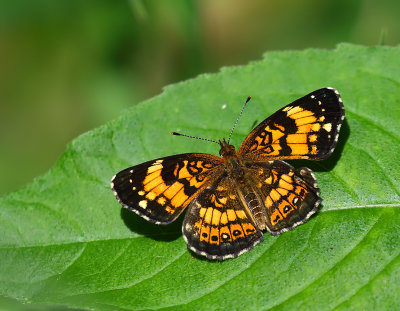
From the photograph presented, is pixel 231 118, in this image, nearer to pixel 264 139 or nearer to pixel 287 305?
pixel 264 139

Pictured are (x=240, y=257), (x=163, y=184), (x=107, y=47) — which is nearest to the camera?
(x=240, y=257)

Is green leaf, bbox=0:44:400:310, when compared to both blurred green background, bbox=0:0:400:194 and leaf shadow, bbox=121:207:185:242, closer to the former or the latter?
leaf shadow, bbox=121:207:185:242

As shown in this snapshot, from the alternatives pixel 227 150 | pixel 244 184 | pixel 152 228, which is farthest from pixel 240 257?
pixel 227 150

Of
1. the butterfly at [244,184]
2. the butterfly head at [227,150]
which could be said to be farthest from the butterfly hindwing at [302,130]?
the butterfly head at [227,150]

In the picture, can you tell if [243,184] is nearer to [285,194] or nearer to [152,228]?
[285,194]

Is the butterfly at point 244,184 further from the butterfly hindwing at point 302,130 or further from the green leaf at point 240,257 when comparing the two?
the green leaf at point 240,257

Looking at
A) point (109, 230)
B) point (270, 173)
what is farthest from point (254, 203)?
point (109, 230)
